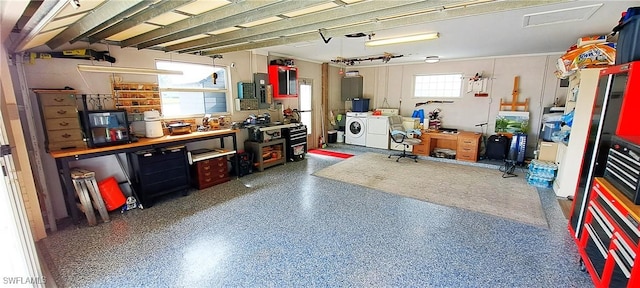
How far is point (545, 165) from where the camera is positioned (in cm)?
411

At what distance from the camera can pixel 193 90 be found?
4312 mm

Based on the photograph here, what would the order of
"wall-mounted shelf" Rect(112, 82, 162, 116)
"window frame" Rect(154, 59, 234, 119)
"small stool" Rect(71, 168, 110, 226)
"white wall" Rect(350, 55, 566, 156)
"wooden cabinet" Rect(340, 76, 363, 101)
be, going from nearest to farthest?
"small stool" Rect(71, 168, 110, 226), "wall-mounted shelf" Rect(112, 82, 162, 116), "window frame" Rect(154, 59, 234, 119), "white wall" Rect(350, 55, 566, 156), "wooden cabinet" Rect(340, 76, 363, 101)

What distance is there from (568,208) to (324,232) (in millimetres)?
3246

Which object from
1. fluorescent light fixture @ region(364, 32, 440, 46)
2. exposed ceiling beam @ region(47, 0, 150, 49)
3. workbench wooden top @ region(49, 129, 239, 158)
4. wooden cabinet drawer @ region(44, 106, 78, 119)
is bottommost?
workbench wooden top @ region(49, 129, 239, 158)

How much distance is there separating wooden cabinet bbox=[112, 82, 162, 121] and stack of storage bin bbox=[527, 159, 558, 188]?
6.04 m

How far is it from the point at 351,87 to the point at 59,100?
6.15 meters

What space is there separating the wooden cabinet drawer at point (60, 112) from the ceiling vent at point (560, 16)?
5071 mm

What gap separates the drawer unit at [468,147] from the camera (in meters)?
5.55

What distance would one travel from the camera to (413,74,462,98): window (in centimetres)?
636

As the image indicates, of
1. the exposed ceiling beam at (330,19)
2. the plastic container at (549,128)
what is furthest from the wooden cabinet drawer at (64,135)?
the plastic container at (549,128)

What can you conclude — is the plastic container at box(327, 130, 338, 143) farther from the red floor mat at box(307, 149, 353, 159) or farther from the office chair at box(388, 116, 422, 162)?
the office chair at box(388, 116, 422, 162)

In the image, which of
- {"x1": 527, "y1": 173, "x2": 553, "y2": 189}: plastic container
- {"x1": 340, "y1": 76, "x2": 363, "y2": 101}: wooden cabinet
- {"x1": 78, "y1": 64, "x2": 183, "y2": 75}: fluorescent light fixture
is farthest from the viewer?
{"x1": 340, "y1": 76, "x2": 363, "y2": 101}: wooden cabinet

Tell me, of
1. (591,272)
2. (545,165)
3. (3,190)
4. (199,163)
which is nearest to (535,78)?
(545,165)

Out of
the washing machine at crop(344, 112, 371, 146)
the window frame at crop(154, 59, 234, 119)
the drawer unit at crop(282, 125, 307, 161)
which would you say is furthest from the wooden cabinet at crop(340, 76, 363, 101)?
the window frame at crop(154, 59, 234, 119)
